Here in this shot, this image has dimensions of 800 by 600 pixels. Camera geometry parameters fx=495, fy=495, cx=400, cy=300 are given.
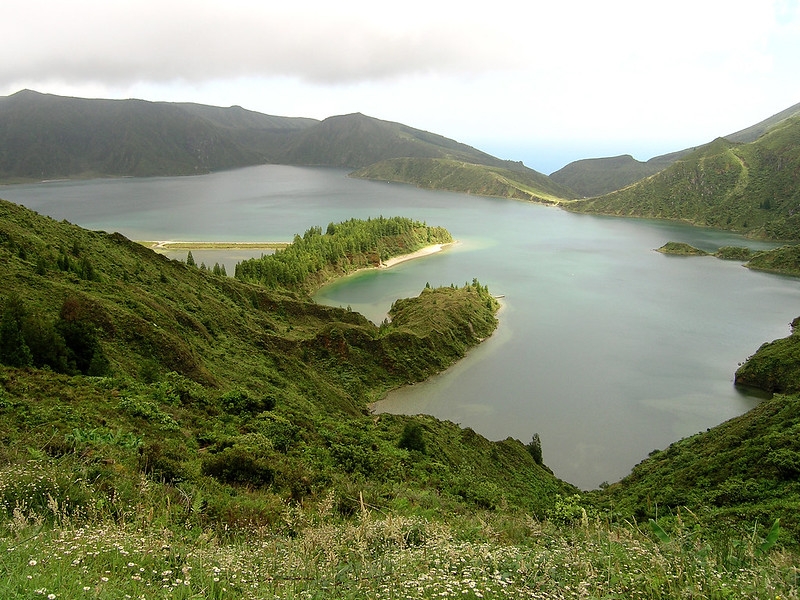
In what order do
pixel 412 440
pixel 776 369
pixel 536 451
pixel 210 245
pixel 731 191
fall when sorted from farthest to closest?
pixel 731 191 < pixel 210 245 < pixel 776 369 < pixel 536 451 < pixel 412 440

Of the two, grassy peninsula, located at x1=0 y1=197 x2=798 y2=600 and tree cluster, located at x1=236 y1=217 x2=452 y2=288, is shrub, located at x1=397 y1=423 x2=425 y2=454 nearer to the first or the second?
grassy peninsula, located at x1=0 y1=197 x2=798 y2=600

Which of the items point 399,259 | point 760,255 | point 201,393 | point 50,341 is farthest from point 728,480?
point 760,255

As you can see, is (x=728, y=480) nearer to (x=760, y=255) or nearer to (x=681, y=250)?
(x=760, y=255)

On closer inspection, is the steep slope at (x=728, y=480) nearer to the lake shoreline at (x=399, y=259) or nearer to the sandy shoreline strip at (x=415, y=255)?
the lake shoreline at (x=399, y=259)

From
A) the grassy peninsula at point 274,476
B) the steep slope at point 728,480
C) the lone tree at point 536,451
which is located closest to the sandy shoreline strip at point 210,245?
the grassy peninsula at point 274,476

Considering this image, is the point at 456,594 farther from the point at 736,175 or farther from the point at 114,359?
the point at 736,175

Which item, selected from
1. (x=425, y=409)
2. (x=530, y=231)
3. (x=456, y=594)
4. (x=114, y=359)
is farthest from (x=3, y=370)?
(x=530, y=231)
